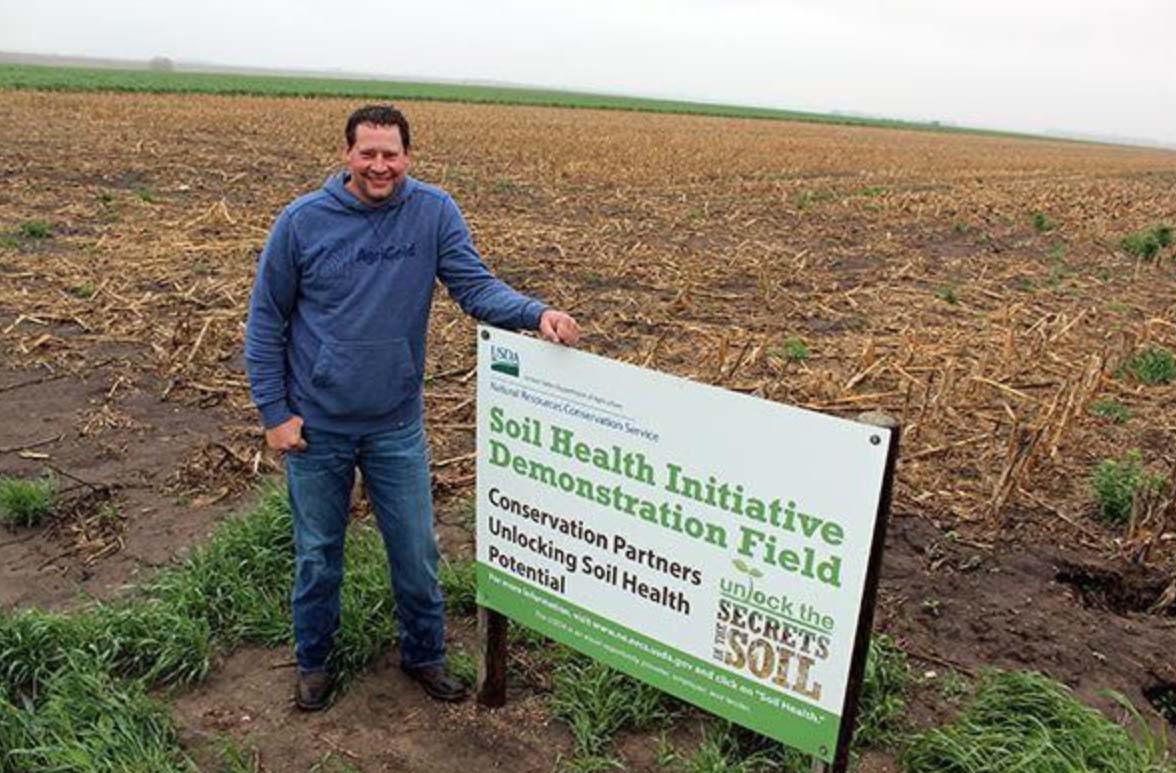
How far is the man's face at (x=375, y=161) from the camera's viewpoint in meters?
3.13

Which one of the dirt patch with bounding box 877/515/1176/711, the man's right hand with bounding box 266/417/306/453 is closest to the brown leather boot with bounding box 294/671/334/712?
the man's right hand with bounding box 266/417/306/453

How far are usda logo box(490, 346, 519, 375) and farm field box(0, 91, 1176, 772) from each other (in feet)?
4.25

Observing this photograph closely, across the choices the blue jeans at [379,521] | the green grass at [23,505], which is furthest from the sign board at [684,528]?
the green grass at [23,505]

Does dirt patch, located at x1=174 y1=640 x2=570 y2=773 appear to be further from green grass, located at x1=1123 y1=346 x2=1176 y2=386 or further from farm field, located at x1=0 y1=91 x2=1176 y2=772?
green grass, located at x1=1123 y1=346 x2=1176 y2=386

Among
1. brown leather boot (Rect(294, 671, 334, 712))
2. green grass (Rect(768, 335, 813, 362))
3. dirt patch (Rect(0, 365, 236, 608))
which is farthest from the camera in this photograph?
green grass (Rect(768, 335, 813, 362))

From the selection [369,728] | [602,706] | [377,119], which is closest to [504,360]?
[377,119]

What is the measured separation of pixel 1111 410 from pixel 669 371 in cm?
315

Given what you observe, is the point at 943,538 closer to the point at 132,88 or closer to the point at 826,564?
the point at 826,564

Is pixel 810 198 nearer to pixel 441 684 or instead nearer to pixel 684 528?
pixel 441 684

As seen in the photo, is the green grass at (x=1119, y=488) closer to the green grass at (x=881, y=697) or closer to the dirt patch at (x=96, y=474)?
the green grass at (x=881, y=697)

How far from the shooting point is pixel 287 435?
131 inches

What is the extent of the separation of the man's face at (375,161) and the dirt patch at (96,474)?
2.37 m

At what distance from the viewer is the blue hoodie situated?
10.6 feet

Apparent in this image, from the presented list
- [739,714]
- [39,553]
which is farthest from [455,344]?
[739,714]
